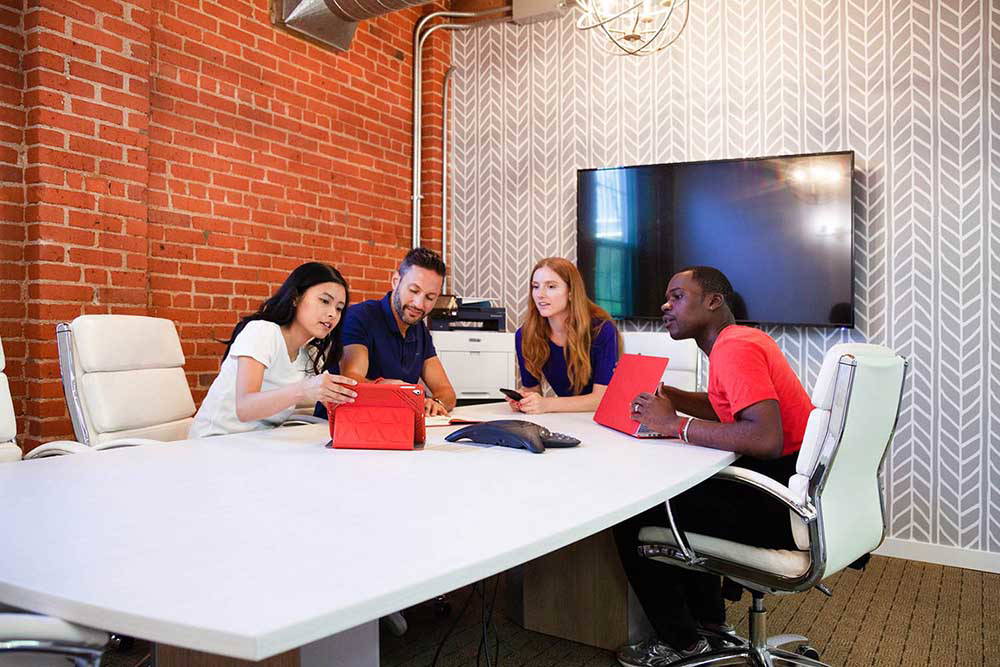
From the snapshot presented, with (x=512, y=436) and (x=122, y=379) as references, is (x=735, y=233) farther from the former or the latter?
(x=122, y=379)

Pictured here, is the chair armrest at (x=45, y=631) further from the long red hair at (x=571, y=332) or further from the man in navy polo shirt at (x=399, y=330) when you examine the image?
the long red hair at (x=571, y=332)

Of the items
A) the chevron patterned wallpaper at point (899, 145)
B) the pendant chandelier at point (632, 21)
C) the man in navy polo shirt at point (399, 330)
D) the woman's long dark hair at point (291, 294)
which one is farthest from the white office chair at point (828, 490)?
the chevron patterned wallpaper at point (899, 145)

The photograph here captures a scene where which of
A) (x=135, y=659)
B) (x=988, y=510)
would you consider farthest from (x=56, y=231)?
(x=988, y=510)

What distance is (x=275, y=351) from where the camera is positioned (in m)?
2.33

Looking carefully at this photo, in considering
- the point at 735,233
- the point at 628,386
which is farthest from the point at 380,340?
the point at 735,233

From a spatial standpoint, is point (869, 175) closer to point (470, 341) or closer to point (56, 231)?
point (470, 341)

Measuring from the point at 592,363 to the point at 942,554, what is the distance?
6.46ft

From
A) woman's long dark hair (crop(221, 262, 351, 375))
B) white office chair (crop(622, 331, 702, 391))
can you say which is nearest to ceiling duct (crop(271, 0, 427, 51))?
woman's long dark hair (crop(221, 262, 351, 375))

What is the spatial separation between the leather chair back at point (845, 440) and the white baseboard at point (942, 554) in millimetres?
1925

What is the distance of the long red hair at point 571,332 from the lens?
286 cm

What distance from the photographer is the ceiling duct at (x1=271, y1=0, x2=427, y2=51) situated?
3555 mm

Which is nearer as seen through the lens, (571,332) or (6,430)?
(6,430)

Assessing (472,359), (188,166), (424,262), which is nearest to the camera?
(424,262)

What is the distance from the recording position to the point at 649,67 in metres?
4.15
